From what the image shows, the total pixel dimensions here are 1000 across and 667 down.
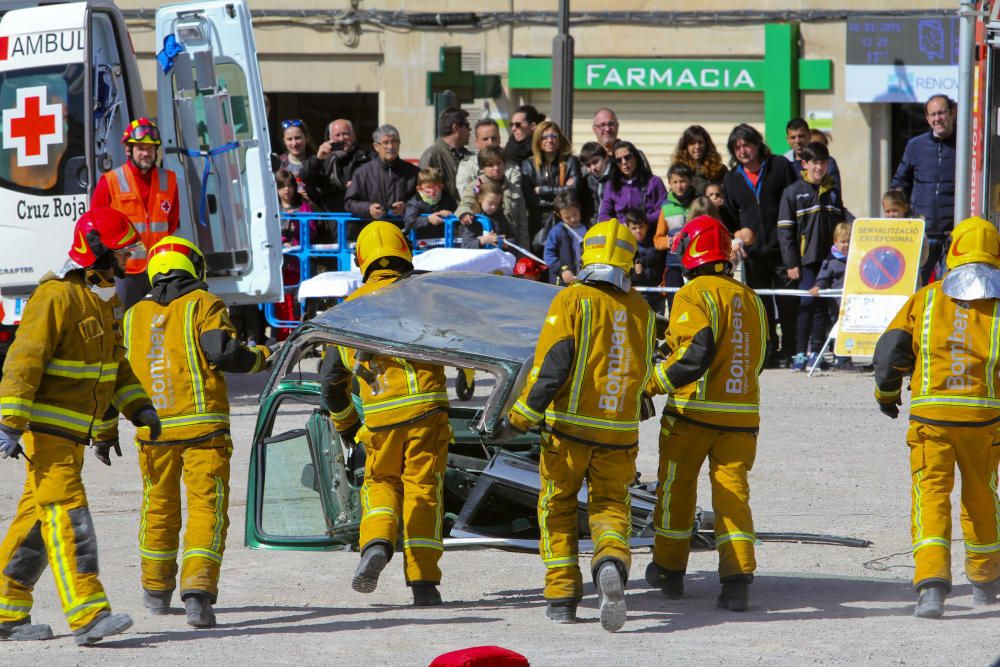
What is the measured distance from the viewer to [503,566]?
8.18 meters

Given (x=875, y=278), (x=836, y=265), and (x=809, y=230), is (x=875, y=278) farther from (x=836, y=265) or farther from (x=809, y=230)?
(x=809, y=230)

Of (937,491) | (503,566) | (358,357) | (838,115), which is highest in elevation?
(838,115)

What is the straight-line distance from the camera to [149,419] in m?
6.82

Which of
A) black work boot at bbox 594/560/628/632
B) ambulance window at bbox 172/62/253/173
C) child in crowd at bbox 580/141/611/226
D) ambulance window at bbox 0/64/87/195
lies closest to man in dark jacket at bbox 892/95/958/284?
child in crowd at bbox 580/141/611/226

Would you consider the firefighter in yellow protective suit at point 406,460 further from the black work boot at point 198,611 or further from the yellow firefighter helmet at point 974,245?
the yellow firefighter helmet at point 974,245

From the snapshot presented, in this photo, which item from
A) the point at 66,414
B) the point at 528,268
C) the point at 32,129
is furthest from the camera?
the point at 528,268

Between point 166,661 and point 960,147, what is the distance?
255 inches

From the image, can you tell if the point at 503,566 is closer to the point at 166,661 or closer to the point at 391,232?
the point at 391,232

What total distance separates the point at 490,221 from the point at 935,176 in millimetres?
3740

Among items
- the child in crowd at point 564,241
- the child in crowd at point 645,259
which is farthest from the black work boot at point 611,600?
the child in crowd at point 645,259

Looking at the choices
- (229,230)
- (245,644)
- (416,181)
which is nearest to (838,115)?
(416,181)

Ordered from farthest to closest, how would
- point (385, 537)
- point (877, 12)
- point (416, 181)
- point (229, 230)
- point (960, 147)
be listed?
point (877, 12), point (416, 181), point (229, 230), point (960, 147), point (385, 537)

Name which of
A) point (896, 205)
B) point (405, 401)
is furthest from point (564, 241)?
point (405, 401)

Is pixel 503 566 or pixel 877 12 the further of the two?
pixel 877 12
